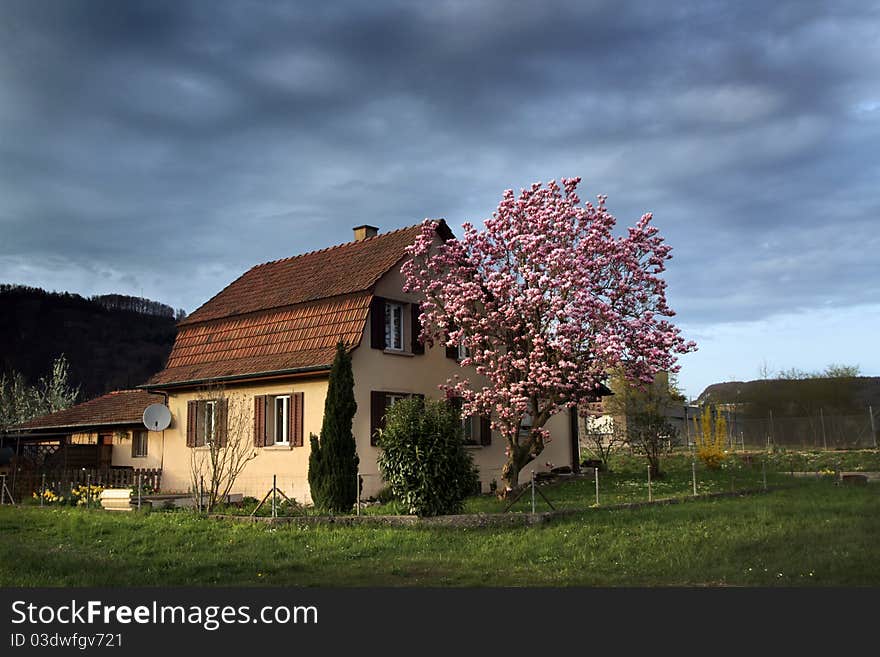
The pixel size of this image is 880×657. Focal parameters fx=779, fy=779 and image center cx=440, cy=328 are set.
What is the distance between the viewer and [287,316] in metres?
23.2

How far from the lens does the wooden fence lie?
74.2 feet

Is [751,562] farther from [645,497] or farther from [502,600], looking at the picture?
[645,497]

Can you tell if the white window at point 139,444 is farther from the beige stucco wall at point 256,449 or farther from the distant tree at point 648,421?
the distant tree at point 648,421

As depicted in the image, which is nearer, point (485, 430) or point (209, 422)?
point (209, 422)

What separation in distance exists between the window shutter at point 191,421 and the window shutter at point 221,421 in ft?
6.84

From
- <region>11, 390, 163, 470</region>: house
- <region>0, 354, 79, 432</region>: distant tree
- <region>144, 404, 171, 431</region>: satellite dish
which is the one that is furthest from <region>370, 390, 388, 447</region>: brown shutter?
<region>0, 354, 79, 432</region>: distant tree

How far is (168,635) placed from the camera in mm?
7324

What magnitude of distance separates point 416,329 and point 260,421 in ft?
17.0

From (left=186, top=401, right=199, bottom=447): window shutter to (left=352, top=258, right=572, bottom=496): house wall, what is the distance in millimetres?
6206

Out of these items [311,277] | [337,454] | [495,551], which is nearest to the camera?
[495,551]

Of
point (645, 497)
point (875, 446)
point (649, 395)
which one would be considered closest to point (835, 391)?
point (875, 446)

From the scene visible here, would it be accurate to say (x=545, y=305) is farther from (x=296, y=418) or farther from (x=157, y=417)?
(x=157, y=417)

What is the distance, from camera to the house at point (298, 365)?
68.7ft

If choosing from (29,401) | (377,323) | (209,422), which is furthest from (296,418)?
(29,401)
